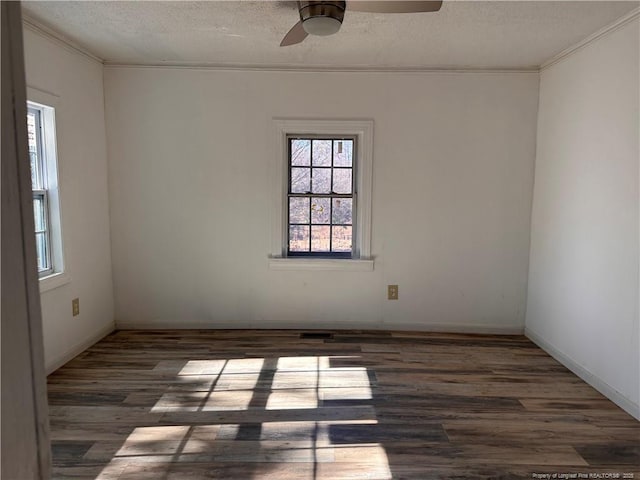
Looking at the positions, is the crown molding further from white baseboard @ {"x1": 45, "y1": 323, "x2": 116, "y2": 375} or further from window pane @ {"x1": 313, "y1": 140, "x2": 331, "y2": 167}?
white baseboard @ {"x1": 45, "y1": 323, "x2": 116, "y2": 375}

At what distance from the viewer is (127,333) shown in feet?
12.4

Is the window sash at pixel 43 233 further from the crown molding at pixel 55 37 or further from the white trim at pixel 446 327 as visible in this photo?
the white trim at pixel 446 327

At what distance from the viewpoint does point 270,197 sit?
378 cm

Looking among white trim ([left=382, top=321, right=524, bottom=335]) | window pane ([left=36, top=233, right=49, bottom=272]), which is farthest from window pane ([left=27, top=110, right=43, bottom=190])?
white trim ([left=382, top=321, right=524, bottom=335])

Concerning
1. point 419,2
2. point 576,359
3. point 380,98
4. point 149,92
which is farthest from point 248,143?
point 576,359

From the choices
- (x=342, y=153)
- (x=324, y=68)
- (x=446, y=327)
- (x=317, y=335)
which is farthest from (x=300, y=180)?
(x=446, y=327)

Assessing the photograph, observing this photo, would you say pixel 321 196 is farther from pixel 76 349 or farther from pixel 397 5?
pixel 76 349

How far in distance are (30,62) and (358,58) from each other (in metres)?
2.35

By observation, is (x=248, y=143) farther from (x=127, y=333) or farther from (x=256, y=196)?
(x=127, y=333)

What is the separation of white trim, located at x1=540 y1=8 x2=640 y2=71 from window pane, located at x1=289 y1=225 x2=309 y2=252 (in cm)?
249

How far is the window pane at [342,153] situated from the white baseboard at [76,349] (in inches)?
102

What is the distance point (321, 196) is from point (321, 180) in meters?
0.15

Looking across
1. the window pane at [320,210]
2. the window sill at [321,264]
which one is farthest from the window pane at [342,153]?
the window sill at [321,264]

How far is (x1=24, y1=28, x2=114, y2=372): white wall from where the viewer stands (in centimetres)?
296
